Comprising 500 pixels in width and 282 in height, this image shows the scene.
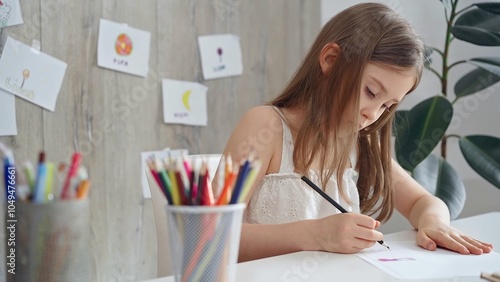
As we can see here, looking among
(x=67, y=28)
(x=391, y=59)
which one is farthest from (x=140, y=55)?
(x=391, y=59)

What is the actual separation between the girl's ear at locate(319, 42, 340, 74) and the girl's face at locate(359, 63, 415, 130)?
0.31 feet

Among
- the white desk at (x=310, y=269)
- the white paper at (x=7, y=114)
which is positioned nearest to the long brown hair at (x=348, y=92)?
the white desk at (x=310, y=269)

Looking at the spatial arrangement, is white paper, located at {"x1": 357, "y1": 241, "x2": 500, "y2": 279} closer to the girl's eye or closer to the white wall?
the girl's eye

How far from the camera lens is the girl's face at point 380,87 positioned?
124 centimetres

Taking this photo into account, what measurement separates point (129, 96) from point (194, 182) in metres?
1.50

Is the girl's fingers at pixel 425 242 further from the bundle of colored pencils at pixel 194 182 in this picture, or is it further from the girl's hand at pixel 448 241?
the bundle of colored pencils at pixel 194 182

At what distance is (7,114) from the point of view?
187 cm

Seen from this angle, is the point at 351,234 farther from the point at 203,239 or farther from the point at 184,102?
the point at 184,102

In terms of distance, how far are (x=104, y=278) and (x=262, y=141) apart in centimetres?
104

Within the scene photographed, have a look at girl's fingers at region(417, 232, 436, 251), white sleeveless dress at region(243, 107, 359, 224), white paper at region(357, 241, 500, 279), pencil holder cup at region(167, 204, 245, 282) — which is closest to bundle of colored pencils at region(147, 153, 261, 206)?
pencil holder cup at region(167, 204, 245, 282)

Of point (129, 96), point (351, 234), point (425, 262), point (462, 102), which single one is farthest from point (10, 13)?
point (462, 102)

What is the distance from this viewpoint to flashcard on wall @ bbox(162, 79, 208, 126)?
223cm

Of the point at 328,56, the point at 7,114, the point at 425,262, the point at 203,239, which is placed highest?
the point at 328,56

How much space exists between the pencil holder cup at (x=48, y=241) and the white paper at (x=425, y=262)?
0.50m
